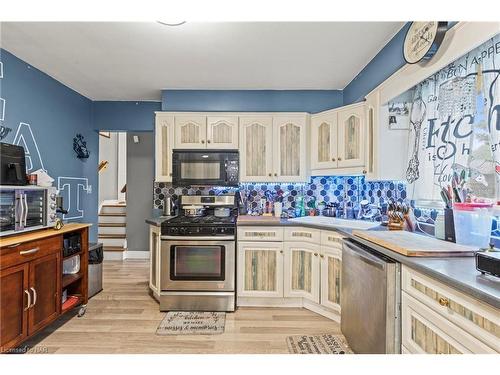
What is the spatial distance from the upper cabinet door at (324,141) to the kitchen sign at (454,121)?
0.89 m

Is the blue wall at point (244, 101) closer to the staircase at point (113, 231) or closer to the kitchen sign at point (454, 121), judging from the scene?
the kitchen sign at point (454, 121)

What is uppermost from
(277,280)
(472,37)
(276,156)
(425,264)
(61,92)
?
(61,92)

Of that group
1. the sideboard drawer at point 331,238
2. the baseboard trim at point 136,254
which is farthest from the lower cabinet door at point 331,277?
the baseboard trim at point 136,254

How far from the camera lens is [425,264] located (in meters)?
1.44

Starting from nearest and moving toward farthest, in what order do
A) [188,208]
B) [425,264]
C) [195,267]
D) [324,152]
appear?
[425,264]
[195,267]
[324,152]
[188,208]

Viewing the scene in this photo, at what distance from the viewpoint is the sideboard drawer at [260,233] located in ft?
10.4

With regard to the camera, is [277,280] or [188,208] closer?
[277,280]

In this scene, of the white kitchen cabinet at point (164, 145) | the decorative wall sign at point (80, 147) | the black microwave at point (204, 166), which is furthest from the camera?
the decorative wall sign at point (80, 147)

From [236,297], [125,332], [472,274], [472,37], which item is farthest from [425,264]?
[125,332]

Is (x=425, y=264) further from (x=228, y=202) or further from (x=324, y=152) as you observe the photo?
(x=228, y=202)

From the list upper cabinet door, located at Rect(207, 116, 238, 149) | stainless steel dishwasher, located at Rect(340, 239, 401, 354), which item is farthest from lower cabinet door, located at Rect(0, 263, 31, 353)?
stainless steel dishwasher, located at Rect(340, 239, 401, 354)

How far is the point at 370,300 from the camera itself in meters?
1.88
